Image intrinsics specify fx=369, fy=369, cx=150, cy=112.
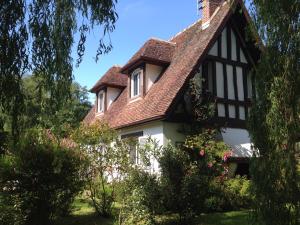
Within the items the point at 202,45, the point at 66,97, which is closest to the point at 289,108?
the point at 66,97

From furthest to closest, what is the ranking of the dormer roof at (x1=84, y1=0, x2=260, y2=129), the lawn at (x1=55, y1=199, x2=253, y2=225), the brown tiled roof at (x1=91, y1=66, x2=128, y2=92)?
the brown tiled roof at (x1=91, y1=66, x2=128, y2=92) → the dormer roof at (x1=84, y1=0, x2=260, y2=129) → the lawn at (x1=55, y1=199, x2=253, y2=225)

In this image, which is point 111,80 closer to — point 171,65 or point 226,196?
point 171,65

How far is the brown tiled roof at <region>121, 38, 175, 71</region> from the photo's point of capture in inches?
716

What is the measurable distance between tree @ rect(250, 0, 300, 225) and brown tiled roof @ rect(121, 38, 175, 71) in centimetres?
1152

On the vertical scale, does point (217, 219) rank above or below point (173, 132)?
below

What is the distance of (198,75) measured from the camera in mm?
16781

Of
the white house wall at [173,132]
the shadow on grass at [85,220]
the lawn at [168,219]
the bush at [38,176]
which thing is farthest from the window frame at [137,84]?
the bush at [38,176]

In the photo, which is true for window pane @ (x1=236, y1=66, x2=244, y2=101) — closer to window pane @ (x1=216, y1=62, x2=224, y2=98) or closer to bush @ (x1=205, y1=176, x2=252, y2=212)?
window pane @ (x1=216, y1=62, x2=224, y2=98)

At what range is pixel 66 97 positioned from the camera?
676cm

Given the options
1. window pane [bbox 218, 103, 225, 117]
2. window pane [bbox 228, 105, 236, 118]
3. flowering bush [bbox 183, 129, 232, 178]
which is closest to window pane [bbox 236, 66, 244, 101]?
window pane [bbox 228, 105, 236, 118]

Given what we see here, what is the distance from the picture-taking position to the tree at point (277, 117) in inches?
242

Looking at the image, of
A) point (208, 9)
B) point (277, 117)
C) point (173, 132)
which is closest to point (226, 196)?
point (173, 132)

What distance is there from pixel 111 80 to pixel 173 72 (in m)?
7.42

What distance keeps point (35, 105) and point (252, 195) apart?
4216 millimetres
